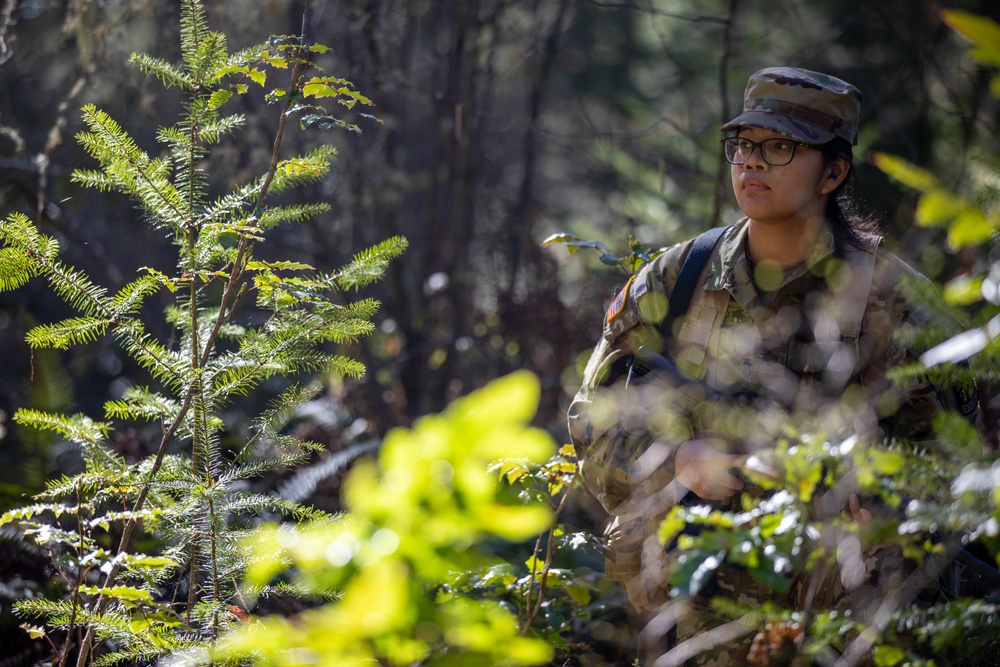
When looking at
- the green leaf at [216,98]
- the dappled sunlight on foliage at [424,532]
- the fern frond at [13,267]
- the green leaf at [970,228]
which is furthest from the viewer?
the green leaf at [216,98]

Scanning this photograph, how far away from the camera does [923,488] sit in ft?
4.40

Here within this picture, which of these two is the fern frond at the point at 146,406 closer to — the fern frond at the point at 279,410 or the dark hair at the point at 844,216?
the fern frond at the point at 279,410

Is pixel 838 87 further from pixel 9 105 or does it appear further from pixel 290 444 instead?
pixel 9 105

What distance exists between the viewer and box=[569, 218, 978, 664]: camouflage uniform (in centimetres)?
230

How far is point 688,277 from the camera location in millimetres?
2586

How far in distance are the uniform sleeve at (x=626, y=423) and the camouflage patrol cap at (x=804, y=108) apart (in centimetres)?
51

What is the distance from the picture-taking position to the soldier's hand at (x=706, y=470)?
2.21 metres

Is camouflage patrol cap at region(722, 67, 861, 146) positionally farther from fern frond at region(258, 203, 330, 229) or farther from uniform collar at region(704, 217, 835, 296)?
fern frond at region(258, 203, 330, 229)

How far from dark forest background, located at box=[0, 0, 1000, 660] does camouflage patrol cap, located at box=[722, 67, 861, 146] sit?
1.65 meters

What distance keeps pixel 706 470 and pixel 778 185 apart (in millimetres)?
864

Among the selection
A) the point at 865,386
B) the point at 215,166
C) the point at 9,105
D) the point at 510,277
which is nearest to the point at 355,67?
the point at 215,166

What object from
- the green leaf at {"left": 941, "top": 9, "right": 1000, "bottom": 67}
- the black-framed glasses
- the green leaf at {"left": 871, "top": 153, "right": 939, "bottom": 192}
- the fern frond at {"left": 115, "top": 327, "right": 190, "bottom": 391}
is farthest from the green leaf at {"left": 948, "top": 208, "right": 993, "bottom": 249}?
the fern frond at {"left": 115, "top": 327, "right": 190, "bottom": 391}

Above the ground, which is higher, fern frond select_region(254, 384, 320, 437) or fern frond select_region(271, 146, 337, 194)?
fern frond select_region(271, 146, 337, 194)

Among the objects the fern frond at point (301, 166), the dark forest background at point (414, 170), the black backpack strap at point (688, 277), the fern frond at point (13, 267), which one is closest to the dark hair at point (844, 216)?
the black backpack strap at point (688, 277)
